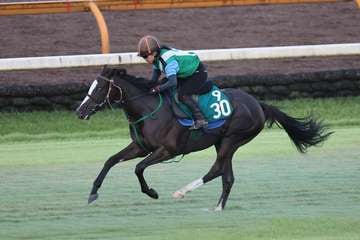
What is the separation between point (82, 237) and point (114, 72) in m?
2.64

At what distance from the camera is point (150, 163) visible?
38.4ft

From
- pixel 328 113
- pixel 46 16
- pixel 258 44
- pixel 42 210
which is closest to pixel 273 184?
pixel 42 210

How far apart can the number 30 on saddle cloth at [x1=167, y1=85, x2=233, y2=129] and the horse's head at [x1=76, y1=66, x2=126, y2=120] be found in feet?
2.13

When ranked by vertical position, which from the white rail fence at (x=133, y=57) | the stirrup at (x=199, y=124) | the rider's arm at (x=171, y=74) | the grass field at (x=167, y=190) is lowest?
the white rail fence at (x=133, y=57)

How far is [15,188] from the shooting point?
528 inches

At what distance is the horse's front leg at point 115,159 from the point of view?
11625mm

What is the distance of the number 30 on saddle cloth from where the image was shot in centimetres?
1209

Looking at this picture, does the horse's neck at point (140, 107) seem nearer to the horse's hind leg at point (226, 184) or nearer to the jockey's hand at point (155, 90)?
the jockey's hand at point (155, 90)

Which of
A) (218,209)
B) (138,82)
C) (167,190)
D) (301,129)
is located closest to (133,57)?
(167,190)

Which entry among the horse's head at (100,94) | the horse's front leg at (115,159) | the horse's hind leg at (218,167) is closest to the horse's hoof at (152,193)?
the horse's hind leg at (218,167)

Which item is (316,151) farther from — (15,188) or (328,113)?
(15,188)

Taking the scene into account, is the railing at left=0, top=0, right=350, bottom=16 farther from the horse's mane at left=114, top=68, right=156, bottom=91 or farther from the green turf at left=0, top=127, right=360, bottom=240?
the horse's mane at left=114, top=68, right=156, bottom=91

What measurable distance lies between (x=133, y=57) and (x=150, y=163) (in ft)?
24.4

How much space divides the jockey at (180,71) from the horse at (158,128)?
186 mm
